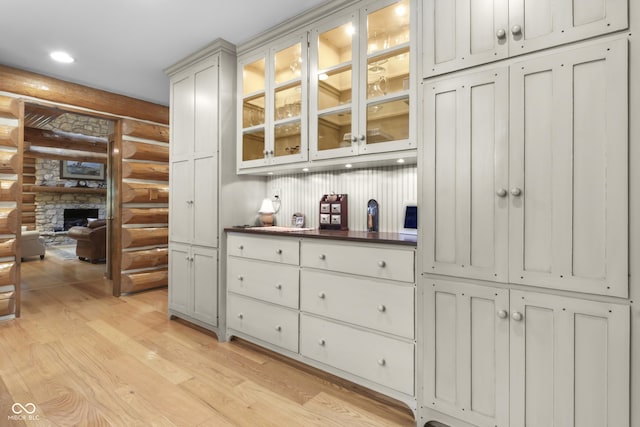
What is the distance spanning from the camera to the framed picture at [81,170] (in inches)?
373

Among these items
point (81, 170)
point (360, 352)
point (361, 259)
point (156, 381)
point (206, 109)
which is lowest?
point (156, 381)

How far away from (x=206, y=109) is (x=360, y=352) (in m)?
2.36

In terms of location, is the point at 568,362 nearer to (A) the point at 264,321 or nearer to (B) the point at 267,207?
(A) the point at 264,321

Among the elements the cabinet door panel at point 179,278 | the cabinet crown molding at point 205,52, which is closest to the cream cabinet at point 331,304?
the cabinet door panel at point 179,278

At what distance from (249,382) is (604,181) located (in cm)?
216

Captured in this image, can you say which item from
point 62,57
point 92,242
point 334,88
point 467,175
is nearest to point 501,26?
point 467,175

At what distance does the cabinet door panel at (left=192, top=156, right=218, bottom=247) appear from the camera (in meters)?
2.89

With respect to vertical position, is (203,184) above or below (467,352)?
above

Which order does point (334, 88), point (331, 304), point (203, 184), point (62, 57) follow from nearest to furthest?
point (331, 304) → point (334, 88) → point (203, 184) → point (62, 57)

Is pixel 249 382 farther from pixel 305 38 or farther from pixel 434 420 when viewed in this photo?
pixel 305 38

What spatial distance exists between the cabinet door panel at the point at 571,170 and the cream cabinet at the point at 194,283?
2.32 meters

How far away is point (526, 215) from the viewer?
148cm

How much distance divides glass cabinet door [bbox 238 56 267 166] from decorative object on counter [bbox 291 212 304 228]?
54cm

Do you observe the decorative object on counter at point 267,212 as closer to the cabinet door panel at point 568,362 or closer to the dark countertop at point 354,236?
the dark countertop at point 354,236
